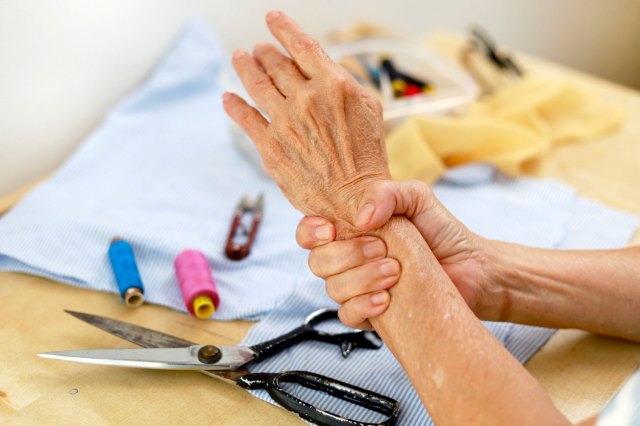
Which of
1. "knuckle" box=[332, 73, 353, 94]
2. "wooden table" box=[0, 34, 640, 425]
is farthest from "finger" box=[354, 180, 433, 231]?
"wooden table" box=[0, 34, 640, 425]

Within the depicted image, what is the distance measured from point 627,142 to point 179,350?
2.98 feet

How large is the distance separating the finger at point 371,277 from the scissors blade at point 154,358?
13 centimetres

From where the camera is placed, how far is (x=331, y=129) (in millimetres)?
795

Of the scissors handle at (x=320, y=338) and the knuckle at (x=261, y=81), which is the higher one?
→ the knuckle at (x=261, y=81)

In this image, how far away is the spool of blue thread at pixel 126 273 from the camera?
0.85 metres

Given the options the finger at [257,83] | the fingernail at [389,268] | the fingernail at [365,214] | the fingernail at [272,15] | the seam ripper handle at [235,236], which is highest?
the fingernail at [272,15]

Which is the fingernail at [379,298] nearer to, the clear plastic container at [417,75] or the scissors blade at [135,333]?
the scissors blade at [135,333]

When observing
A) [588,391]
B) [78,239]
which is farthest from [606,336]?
[78,239]

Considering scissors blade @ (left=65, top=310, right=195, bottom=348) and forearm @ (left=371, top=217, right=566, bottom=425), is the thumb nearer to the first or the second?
forearm @ (left=371, top=217, right=566, bottom=425)

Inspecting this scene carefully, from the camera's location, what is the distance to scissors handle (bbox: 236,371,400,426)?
68 centimetres

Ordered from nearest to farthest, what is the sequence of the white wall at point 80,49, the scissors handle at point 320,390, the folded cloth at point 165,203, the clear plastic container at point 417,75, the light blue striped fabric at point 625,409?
the light blue striped fabric at point 625,409 < the scissors handle at point 320,390 < the folded cloth at point 165,203 < the white wall at point 80,49 < the clear plastic container at point 417,75

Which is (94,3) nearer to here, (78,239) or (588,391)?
(78,239)

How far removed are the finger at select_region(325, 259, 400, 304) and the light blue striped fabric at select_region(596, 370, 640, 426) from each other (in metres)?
0.23

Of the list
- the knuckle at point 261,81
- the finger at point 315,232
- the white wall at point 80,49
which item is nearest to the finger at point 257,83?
the knuckle at point 261,81
